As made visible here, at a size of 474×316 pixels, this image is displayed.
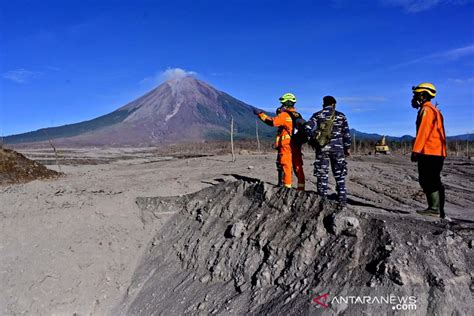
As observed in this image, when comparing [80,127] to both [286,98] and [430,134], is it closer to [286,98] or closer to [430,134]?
[286,98]

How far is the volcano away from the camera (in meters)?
123

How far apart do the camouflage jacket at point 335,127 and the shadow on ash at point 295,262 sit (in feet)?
3.28

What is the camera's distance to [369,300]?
3.62 meters

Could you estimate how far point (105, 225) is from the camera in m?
6.74

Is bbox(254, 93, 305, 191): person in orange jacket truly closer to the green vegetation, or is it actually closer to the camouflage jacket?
the camouflage jacket

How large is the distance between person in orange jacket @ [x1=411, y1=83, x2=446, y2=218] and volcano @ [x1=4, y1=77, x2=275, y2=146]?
10176 cm

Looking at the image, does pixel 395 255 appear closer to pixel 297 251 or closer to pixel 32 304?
pixel 297 251

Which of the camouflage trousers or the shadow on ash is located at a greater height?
the camouflage trousers

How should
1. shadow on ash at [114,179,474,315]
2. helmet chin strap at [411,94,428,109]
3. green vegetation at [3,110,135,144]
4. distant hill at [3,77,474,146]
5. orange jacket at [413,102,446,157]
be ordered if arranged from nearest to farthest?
shadow on ash at [114,179,474,315]
orange jacket at [413,102,446,157]
helmet chin strap at [411,94,428,109]
distant hill at [3,77,474,146]
green vegetation at [3,110,135,144]

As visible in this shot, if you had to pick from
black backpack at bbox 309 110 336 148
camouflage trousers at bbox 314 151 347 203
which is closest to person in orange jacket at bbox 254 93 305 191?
camouflage trousers at bbox 314 151 347 203

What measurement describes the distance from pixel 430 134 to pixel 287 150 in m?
2.25

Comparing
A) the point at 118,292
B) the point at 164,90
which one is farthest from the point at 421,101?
the point at 164,90

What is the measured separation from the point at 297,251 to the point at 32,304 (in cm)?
367

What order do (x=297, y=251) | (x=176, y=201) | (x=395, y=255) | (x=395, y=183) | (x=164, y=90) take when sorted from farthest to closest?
(x=164, y=90), (x=395, y=183), (x=176, y=201), (x=297, y=251), (x=395, y=255)
